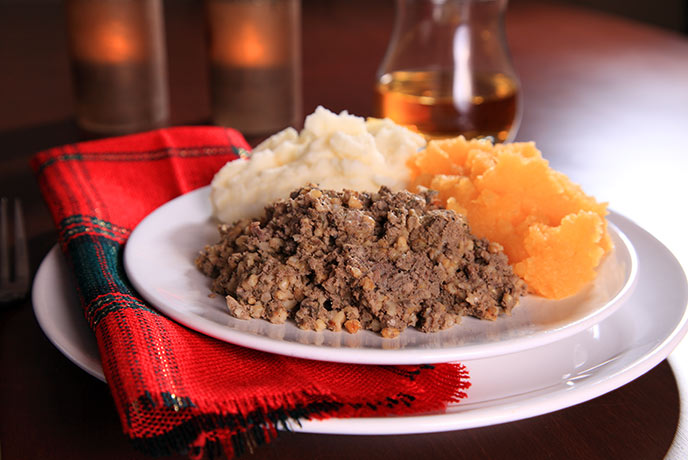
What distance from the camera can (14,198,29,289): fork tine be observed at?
1407 millimetres

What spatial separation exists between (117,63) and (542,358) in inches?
65.1

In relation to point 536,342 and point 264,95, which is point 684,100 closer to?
point 264,95

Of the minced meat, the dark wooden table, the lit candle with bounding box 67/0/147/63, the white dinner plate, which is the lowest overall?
the dark wooden table

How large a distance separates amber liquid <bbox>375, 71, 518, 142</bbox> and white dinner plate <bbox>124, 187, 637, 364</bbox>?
0.69 meters

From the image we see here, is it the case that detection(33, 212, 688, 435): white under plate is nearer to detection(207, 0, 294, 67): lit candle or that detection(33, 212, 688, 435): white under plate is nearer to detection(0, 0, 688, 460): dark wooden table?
detection(0, 0, 688, 460): dark wooden table

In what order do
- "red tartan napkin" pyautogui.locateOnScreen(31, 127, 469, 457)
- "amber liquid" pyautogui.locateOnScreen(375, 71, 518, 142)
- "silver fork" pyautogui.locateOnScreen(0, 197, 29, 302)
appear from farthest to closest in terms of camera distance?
1. "amber liquid" pyautogui.locateOnScreen(375, 71, 518, 142)
2. "silver fork" pyautogui.locateOnScreen(0, 197, 29, 302)
3. "red tartan napkin" pyautogui.locateOnScreen(31, 127, 469, 457)

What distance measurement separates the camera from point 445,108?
194 centimetres

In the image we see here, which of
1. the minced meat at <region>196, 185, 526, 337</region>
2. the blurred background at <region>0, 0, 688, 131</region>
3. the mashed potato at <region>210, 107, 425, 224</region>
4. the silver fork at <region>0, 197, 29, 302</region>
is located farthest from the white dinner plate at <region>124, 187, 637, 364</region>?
the blurred background at <region>0, 0, 688, 131</region>

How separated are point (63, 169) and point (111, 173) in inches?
4.2

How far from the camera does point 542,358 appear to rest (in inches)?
43.1

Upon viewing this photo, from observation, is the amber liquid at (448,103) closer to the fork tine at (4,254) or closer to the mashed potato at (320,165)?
the mashed potato at (320,165)

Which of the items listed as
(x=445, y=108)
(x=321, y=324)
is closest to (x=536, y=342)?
(x=321, y=324)

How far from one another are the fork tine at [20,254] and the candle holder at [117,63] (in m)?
0.73

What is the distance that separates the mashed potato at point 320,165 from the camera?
55.6 inches
